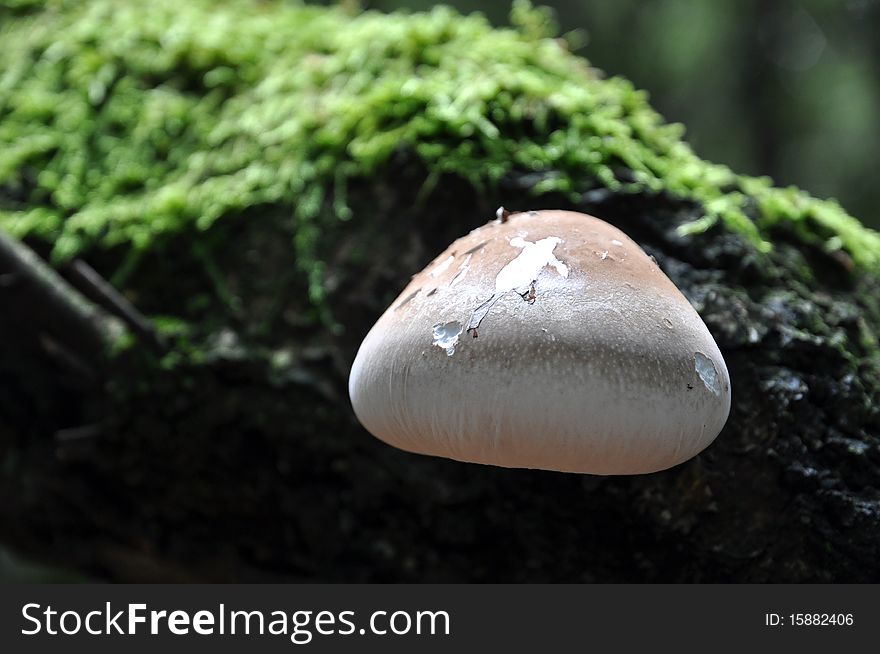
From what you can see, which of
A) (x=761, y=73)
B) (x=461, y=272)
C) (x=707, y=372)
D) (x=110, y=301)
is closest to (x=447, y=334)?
(x=461, y=272)

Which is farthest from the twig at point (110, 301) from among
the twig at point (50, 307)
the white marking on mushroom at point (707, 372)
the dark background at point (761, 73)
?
the dark background at point (761, 73)

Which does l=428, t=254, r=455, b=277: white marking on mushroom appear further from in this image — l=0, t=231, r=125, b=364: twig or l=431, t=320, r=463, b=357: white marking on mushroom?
l=0, t=231, r=125, b=364: twig

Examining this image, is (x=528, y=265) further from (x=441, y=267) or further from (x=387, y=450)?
(x=387, y=450)

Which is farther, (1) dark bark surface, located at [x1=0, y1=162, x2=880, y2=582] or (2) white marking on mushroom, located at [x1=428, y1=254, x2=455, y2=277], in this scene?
(1) dark bark surface, located at [x1=0, y1=162, x2=880, y2=582]

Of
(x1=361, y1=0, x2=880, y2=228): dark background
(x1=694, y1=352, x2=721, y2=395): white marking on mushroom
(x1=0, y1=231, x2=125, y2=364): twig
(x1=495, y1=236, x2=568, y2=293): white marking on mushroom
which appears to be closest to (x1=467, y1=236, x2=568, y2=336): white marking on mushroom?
(x1=495, y1=236, x2=568, y2=293): white marking on mushroom

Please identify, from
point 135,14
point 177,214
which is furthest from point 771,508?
point 135,14
